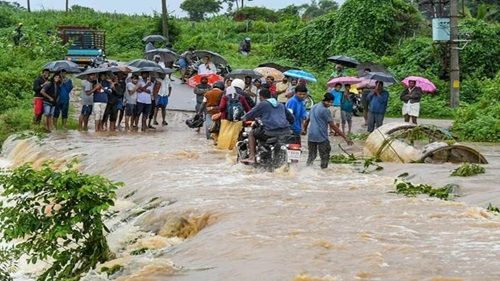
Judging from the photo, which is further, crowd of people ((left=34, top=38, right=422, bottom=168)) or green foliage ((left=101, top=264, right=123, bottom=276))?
crowd of people ((left=34, top=38, right=422, bottom=168))

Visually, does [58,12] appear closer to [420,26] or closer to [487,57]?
[420,26]

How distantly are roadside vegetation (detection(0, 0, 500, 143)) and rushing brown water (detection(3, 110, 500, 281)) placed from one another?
861 centimetres

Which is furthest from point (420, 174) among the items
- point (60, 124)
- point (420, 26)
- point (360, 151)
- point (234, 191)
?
point (420, 26)

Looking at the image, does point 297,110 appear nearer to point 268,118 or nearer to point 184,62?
point 268,118

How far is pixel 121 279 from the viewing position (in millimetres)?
8812

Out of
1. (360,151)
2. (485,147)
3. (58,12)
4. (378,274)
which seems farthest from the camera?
(58,12)

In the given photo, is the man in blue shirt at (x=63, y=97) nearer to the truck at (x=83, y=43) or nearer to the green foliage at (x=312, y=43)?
the truck at (x=83, y=43)

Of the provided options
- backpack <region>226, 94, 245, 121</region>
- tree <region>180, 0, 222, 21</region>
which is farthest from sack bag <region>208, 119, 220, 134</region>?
tree <region>180, 0, 222, 21</region>

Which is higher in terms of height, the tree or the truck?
the tree

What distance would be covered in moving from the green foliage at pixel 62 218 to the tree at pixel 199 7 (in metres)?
79.1

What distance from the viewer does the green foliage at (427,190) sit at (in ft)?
42.3

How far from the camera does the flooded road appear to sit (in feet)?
28.6

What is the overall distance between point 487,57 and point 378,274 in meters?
27.6

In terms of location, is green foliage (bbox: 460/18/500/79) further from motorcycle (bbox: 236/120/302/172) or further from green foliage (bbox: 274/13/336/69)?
motorcycle (bbox: 236/120/302/172)
